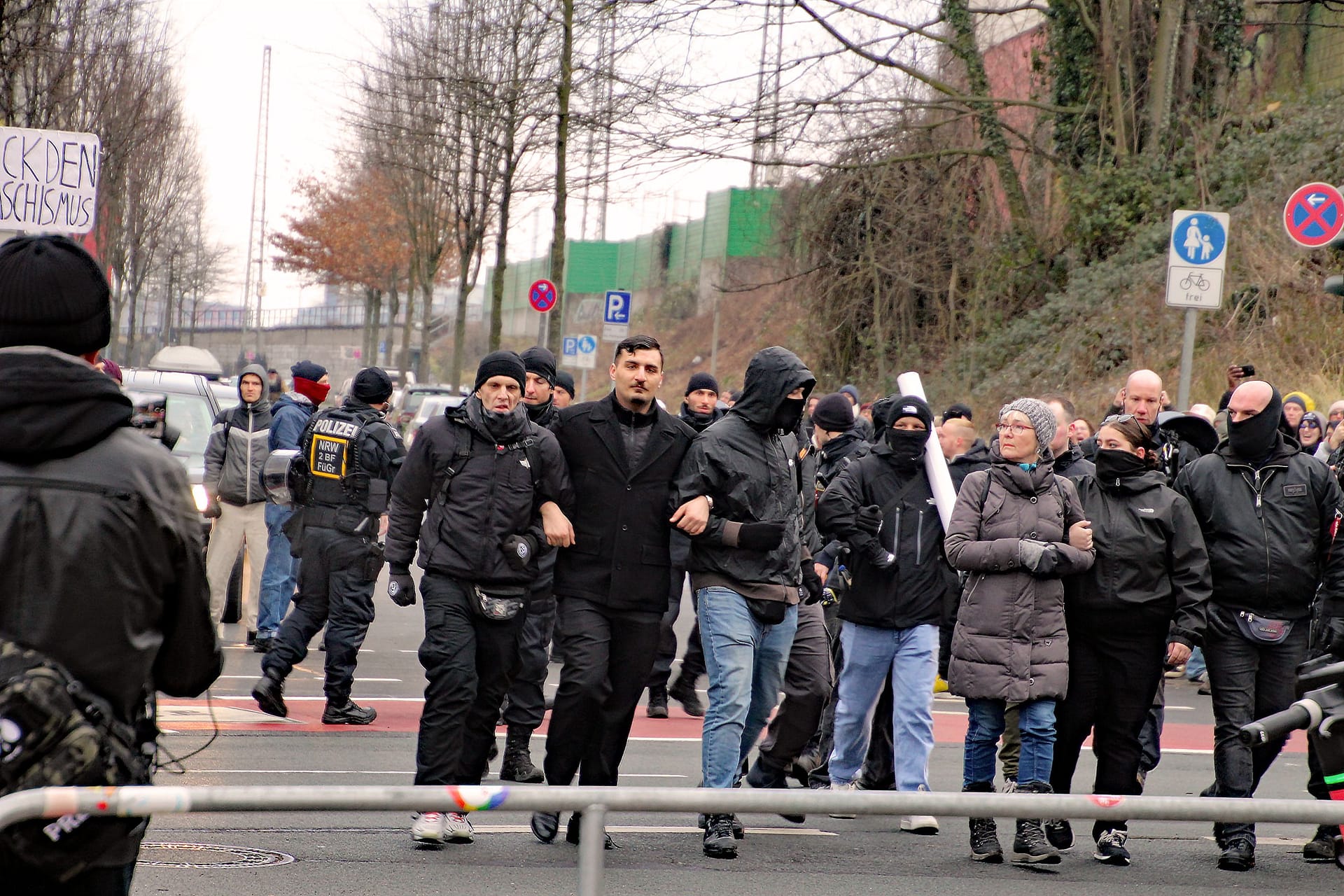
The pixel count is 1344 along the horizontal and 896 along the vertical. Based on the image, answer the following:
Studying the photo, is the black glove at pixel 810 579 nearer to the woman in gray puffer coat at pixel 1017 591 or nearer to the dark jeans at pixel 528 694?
the woman in gray puffer coat at pixel 1017 591

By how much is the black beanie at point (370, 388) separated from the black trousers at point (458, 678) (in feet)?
9.70

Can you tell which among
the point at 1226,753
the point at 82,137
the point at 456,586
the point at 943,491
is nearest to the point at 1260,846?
the point at 1226,753

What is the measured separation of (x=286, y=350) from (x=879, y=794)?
90287mm

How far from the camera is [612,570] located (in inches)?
255

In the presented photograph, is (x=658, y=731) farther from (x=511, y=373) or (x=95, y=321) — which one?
(x=95, y=321)

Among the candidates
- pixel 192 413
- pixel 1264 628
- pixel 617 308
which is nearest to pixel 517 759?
pixel 1264 628

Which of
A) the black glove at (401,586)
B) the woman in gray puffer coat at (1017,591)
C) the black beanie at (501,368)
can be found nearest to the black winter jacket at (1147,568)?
the woman in gray puffer coat at (1017,591)

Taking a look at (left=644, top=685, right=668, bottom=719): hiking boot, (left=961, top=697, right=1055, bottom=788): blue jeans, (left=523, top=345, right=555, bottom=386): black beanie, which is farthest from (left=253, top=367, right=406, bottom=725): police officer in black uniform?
(left=961, top=697, right=1055, bottom=788): blue jeans

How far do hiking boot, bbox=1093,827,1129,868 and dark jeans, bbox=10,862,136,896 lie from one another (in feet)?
14.6

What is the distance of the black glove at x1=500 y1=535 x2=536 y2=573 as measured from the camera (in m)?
6.63

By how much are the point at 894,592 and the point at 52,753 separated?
4859 millimetres

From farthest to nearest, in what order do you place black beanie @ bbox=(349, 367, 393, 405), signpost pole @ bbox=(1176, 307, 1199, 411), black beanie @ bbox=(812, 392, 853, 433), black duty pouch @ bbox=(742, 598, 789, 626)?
signpost pole @ bbox=(1176, 307, 1199, 411) < black beanie @ bbox=(349, 367, 393, 405) < black beanie @ bbox=(812, 392, 853, 433) < black duty pouch @ bbox=(742, 598, 789, 626)

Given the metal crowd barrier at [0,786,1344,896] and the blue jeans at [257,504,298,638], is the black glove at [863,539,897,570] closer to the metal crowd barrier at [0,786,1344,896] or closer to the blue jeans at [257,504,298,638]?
the metal crowd barrier at [0,786,1344,896]

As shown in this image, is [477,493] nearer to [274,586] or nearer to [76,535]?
[76,535]
